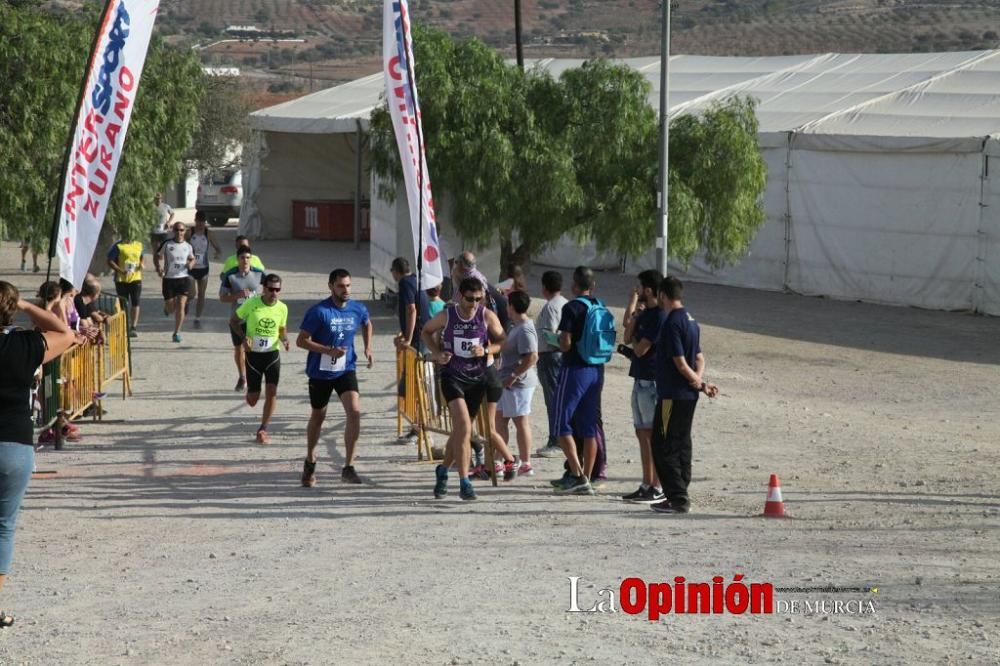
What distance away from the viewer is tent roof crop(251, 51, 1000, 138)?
27578 millimetres

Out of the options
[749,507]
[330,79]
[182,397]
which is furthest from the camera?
[330,79]

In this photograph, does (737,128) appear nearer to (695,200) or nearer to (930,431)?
(695,200)

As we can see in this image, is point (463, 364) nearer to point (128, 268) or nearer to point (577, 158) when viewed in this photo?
point (128, 268)

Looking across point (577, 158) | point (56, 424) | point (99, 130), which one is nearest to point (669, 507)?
point (99, 130)

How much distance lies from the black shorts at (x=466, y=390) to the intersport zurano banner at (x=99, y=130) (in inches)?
107

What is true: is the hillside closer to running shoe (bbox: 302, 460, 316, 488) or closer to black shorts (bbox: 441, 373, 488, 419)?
running shoe (bbox: 302, 460, 316, 488)

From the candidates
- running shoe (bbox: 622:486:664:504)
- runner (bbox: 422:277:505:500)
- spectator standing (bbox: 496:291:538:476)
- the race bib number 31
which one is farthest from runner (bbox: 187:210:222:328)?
running shoe (bbox: 622:486:664:504)

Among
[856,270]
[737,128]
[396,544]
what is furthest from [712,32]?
[396,544]

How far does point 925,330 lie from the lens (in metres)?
24.0

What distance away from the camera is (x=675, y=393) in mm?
10062

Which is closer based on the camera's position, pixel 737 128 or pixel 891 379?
pixel 891 379

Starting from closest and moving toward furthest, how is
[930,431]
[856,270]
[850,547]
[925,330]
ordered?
[850,547]
[930,431]
[925,330]
[856,270]

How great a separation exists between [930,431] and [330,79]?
84806 mm

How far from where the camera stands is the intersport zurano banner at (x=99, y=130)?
8992 millimetres
